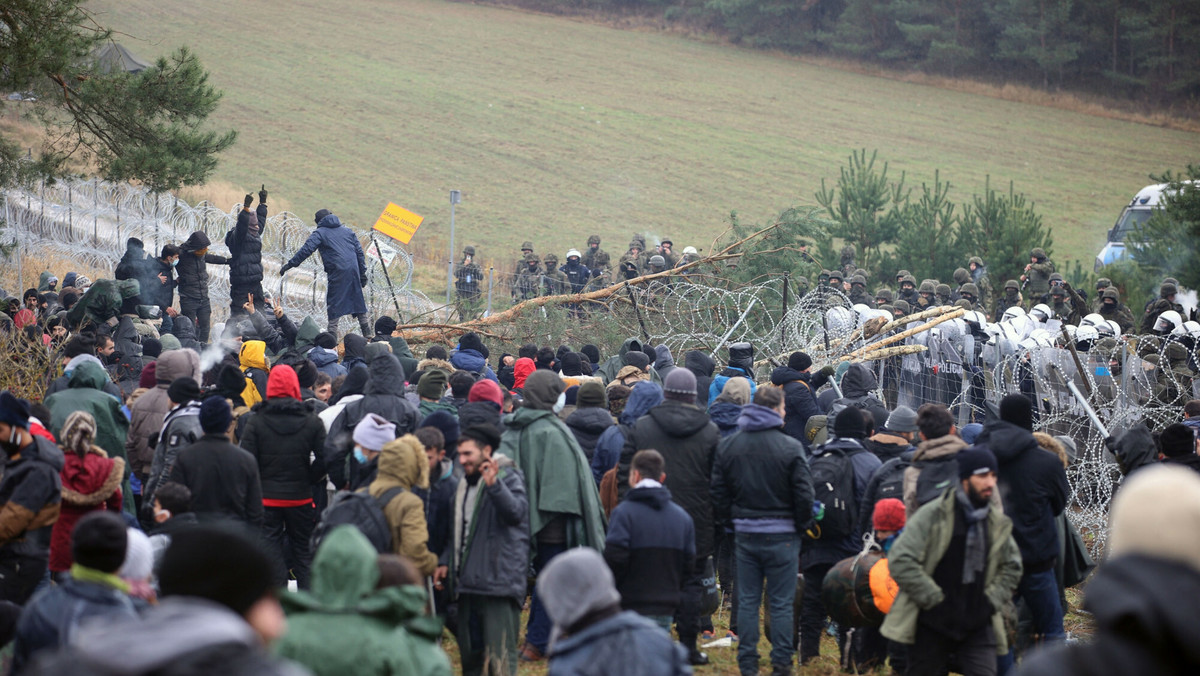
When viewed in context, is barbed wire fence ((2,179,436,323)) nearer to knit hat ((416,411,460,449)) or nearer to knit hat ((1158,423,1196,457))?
knit hat ((416,411,460,449))

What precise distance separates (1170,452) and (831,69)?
163ft

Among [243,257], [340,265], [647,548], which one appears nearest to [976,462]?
[647,548]

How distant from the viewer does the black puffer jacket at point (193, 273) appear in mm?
13500

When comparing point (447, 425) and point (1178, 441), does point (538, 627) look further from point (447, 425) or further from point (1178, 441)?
point (1178, 441)

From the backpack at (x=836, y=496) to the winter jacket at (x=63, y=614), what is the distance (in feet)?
13.8

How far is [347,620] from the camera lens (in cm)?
341

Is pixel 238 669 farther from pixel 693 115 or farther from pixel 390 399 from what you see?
pixel 693 115

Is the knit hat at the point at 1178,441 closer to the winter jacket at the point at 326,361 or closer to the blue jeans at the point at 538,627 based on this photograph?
the blue jeans at the point at 538,627

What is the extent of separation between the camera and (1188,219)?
16016mm

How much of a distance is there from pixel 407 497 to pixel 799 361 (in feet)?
13.4

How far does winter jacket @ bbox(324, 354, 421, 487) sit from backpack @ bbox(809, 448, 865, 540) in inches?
101

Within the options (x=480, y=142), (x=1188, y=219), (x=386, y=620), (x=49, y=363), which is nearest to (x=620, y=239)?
(x=480, y=142)

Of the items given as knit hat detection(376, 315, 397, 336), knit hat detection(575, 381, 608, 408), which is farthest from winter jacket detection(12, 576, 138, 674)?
knit hat detection(376, 315, 397, 336)

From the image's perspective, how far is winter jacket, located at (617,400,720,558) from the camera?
6785mm
